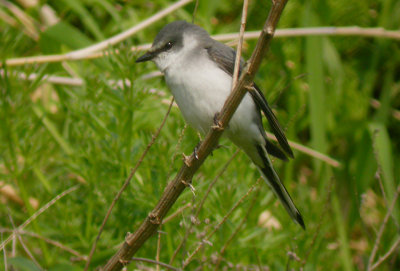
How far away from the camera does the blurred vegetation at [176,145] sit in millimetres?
2123

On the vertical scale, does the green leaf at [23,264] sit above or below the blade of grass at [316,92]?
above

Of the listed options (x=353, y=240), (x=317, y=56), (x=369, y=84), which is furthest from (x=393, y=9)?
(x=353, y=240)

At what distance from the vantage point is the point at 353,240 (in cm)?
351

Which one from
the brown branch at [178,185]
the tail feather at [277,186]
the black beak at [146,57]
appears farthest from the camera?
the black beak at [146,57]

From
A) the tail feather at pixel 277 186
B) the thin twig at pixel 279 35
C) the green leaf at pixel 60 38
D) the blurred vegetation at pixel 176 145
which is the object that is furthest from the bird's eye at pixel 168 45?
the green leaf at pixel 60 38

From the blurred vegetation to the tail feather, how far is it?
0.18 feet

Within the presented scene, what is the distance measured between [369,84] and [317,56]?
0.67 meters

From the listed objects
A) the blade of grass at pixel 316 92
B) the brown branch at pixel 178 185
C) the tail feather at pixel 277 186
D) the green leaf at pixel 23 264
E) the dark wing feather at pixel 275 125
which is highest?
the brown branch at pixel 178 185

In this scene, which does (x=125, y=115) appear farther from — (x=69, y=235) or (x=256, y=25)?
(x=256, y=25)

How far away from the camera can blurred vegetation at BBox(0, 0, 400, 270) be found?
2123 mm

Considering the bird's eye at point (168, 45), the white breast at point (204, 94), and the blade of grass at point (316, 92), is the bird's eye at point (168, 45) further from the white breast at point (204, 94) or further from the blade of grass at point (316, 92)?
the blade of grass at point (316, 92)

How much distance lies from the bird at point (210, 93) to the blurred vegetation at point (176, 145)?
80 millimetres

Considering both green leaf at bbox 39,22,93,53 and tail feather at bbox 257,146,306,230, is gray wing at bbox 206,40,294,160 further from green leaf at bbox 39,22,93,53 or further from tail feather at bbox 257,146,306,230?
green leaf at bbox 39,22,93,53

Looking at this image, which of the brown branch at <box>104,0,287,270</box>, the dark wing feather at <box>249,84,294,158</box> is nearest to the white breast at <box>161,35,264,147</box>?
the dark wing feather at <box>249,84,294,158</box>
